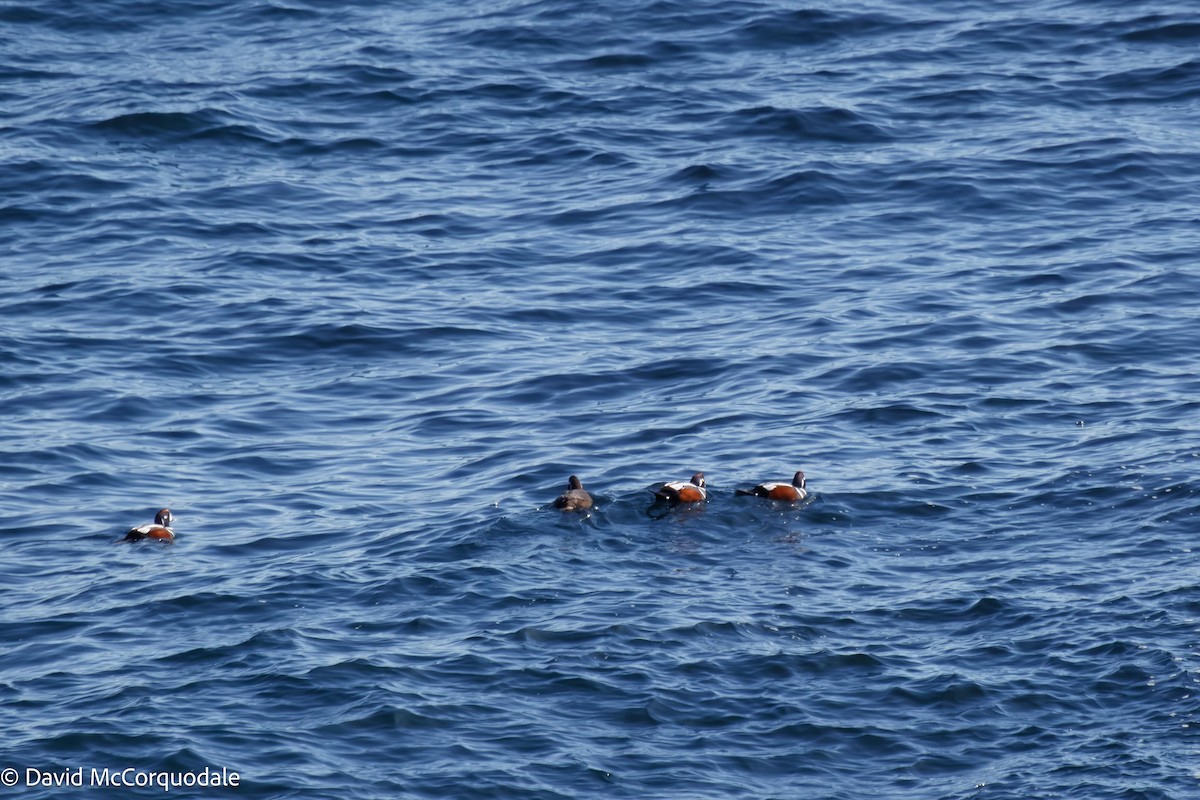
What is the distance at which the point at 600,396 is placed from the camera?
23.0 meters

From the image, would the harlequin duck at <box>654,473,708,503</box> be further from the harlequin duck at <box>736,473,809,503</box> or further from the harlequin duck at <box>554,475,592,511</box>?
the harlequin duck at <box>554,475,592,511</box>

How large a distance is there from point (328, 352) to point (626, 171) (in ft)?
27.2

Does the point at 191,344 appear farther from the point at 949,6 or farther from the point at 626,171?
the point at 949,6

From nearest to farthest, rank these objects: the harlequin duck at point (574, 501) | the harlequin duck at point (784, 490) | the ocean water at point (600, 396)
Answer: the ocean water at point (600, 396) < the harlequin duck at point (574, 501) < the harlequin duck at point (784, 490)

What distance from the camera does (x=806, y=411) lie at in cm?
2208

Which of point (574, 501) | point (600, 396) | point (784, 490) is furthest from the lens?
point (600, 396)

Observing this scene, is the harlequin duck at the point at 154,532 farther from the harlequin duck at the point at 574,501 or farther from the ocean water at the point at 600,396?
the harlequin duck at the point at 574,501

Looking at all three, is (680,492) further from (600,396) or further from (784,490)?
(600,396)

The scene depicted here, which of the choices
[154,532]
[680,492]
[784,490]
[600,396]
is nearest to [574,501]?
[680,492]

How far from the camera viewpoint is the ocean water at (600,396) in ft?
47.2

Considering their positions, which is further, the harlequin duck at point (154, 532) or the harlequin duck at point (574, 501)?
the harlequin duck at point (154, 532)

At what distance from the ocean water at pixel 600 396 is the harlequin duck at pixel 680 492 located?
0.22 meters

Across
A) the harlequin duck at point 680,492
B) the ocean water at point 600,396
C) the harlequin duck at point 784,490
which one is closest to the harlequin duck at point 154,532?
the ocean water at point 600,396

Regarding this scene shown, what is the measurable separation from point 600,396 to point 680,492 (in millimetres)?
4547
